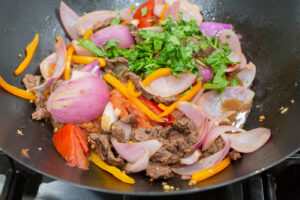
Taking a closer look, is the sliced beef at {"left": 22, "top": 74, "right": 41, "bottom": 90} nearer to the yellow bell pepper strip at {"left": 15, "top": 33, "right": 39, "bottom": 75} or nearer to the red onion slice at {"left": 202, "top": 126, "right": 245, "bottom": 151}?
the yellow bell pepper strip at {"left": 15, "top": 33, "right": 39, "bottom": 75}

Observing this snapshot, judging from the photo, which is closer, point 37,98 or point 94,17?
point 37,98

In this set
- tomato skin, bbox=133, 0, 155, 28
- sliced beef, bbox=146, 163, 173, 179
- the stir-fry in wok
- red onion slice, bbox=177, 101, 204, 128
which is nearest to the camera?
sliced beef, bbox=146, 163, 173, 179

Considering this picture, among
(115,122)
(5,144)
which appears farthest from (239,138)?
(5,144)

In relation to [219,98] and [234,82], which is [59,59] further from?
[234,82]

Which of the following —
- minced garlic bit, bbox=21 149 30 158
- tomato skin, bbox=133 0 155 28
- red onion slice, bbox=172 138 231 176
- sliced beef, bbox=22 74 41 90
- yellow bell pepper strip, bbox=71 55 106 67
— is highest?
tomato skin, bbox=133 0 155 28

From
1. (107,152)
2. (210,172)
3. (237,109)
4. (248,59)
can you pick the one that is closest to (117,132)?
(107,152)

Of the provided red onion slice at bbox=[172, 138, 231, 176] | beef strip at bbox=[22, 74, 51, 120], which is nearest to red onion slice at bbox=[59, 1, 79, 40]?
beef strip at bbox=[22, 74, 51, 120]

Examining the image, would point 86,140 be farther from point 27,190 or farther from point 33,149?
point 27,190
